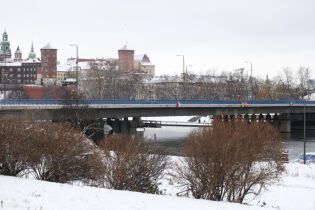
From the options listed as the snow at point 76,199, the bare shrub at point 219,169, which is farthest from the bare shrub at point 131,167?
the snow at point 76,199

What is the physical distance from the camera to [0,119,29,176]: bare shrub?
68.2 ft

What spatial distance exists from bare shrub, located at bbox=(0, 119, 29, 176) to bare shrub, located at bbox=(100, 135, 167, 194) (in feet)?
13.0

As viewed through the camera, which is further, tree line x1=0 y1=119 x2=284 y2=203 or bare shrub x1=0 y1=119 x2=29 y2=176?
bare shrub x1=0 y1=119 x2=29 y2=176

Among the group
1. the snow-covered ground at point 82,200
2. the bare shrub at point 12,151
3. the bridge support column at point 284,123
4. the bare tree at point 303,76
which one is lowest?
the bridge support column at point 284,123

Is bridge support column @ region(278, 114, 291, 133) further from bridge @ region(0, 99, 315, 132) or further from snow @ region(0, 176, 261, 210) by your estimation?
snow @ region(0, 176, 261, 210)

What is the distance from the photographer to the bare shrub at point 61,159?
20.7 metres

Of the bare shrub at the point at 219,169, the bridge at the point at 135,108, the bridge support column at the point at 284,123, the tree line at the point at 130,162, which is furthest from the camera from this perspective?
the bridge support column at the point at 284,123

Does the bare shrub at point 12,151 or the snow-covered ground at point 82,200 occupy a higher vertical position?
the bare shrub at point 12,151

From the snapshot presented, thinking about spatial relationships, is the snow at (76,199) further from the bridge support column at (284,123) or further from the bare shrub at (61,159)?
the bridge support column at (284,123)

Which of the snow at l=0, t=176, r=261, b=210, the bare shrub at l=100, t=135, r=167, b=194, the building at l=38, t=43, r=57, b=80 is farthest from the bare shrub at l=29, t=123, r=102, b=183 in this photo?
the building at l=38, t=43, r=57, b=80

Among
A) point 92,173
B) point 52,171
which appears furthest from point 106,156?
point 52,171

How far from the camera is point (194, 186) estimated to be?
20.2m

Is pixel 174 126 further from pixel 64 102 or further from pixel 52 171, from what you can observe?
pixel 52 171

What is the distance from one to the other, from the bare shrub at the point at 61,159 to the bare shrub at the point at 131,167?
672 millimetres
